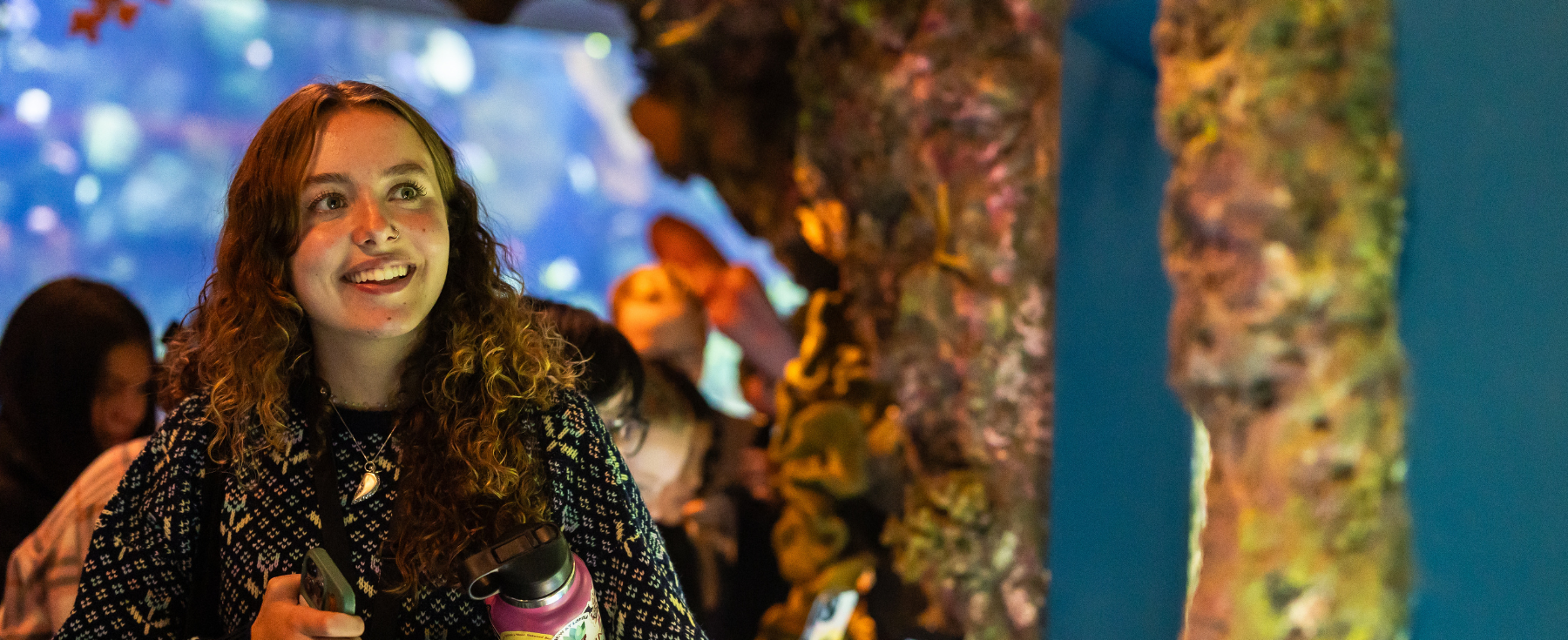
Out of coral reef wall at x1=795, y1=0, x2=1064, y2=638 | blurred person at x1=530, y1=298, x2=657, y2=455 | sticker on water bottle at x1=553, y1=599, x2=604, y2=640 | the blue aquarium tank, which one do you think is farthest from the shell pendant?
the blue aquarium tank

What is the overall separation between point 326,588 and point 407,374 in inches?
8.9

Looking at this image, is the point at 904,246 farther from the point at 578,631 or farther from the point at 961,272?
the point at 578,631

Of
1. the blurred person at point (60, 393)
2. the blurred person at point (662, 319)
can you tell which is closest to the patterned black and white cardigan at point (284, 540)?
the blurred person at point (60, 393)

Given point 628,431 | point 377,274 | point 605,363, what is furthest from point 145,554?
point 628,431

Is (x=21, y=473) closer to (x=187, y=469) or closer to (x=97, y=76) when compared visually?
(x=187, y=469)

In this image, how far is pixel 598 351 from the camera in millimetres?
1837

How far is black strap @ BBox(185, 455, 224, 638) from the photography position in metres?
0.93

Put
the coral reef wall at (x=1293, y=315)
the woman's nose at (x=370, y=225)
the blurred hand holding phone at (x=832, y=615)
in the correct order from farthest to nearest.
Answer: the blurred hand holding phone at (x=832, y=615) < the coral reef wall at (x=1293, y=315) < the woman's nose at (x=370, y=225)

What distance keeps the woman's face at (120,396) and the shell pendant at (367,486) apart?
1.21 meters

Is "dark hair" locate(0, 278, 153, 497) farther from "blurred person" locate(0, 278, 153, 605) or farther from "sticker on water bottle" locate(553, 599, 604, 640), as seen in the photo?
"sticker on water bottle" locate(553, 599, 604, 640)

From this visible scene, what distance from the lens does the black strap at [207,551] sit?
3.06 ft

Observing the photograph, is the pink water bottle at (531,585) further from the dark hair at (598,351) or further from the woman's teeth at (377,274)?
the dark hair at (598,351)

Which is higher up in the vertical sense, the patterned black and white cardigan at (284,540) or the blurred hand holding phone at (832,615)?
the patterned black and white cardigan at (284,540)

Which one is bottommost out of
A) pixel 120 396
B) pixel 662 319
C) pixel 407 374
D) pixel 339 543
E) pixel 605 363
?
pixel 662 319
